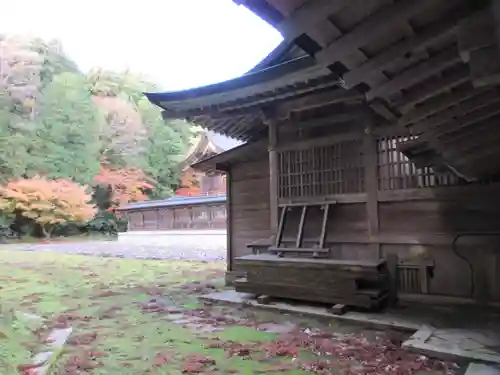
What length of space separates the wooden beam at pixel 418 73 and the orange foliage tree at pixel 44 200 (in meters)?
27.0

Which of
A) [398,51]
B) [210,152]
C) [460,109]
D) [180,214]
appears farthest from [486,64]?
[210,152]

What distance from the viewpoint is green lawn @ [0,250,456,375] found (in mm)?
3463

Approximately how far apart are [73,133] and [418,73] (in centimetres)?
3324

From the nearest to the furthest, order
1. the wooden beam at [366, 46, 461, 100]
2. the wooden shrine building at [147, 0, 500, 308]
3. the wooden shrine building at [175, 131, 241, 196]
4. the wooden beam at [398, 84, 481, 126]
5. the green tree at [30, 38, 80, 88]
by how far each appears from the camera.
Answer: the wooden shrine building at [147, 0, 500, 308], the wooden beam at [366, 46, 461, 100], the wooden beam at [398, 84, 481, 126], the wooden shrine building at [175, 131, 241, 196], the green tree at [30, 38, 80, 88]

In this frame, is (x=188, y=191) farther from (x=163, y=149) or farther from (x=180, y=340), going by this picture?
(x=180, y=340)

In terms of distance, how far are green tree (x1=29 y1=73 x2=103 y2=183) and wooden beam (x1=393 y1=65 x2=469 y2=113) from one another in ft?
103

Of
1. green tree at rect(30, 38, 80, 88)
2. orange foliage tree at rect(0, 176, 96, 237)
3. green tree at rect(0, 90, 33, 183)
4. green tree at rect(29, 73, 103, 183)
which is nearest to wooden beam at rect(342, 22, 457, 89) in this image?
orange foliage tree at rect(0, 176, 96, 237)

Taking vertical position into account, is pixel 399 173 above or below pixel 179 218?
above

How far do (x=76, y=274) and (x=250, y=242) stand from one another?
18.5 feet

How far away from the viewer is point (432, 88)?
7.75 feet

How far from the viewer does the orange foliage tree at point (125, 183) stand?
3044 cm

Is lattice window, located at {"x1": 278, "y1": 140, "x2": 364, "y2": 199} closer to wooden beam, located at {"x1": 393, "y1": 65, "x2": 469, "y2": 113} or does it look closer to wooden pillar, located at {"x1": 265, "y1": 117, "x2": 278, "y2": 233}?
wooden pillar, located at {"x1": 265, "y1": 117, "x2": 278, "y2": 233}

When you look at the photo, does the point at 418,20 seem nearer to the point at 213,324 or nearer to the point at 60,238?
the point at 213,324

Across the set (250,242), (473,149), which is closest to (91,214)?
(250,242)
